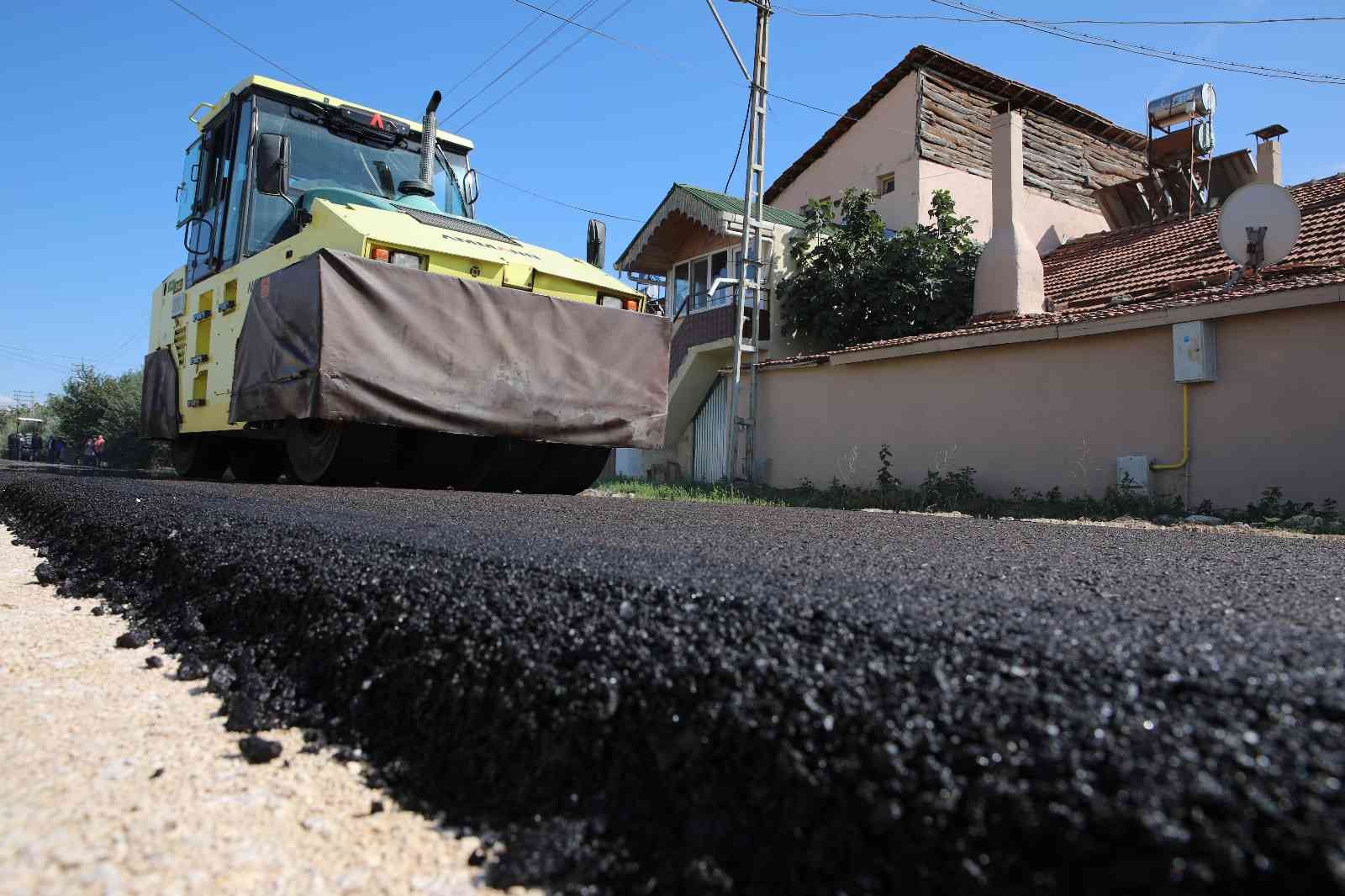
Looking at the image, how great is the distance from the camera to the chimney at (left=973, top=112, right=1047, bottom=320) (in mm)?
13477

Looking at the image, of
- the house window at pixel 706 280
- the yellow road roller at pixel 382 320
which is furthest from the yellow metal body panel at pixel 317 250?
the house window at pixel 706 280

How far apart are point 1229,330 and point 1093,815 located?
30.9ft

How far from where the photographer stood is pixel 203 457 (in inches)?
374

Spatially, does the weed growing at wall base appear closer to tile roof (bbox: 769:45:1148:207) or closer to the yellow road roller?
the yellow road roller

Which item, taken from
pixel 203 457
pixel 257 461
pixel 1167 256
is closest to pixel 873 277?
pixel 1167 256

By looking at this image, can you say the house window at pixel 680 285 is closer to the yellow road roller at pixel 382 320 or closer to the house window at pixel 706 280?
the house window at pixel 706 280

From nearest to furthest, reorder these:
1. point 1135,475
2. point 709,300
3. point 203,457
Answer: point 1135,475, point 203,457, point 709,300

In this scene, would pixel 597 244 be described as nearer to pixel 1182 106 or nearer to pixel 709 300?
pixel 709 300

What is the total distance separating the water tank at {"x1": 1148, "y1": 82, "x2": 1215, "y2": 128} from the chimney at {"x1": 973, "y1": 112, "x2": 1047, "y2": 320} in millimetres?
4413

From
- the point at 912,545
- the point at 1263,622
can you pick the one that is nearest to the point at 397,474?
the point at 912,545

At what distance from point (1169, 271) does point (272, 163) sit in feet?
35.7

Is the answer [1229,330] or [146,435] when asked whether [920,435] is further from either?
[146,435]

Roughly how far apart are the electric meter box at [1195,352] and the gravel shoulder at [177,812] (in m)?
9.27

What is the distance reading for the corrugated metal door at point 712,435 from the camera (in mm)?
16766
